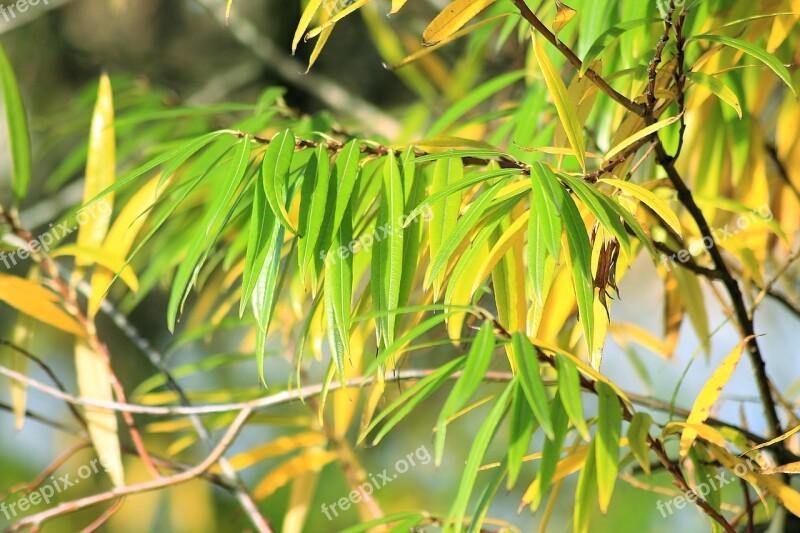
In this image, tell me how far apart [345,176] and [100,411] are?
16.1 inches

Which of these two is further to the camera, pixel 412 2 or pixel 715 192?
pixel 412 2

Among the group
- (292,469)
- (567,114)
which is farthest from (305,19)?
(292,469)

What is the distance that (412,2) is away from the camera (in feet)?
5.13

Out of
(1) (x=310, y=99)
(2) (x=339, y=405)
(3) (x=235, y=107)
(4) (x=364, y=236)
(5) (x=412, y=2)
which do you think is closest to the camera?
(4) (x=364, y=236)

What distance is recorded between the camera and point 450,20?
15.6 inches

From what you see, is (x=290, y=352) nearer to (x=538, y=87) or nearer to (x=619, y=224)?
(x=538, y=87)

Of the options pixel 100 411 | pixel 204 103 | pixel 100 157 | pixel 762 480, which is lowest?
pixel 762 480

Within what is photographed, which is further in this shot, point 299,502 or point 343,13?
point 299,502

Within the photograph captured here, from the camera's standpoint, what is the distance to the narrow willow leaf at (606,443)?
0.37 m

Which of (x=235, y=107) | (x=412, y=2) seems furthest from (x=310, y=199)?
(x=412, y=2)

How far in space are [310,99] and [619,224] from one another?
1386 mm

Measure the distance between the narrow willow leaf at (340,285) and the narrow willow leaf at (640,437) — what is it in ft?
0.47

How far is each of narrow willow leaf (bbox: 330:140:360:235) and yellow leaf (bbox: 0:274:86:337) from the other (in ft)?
1.17

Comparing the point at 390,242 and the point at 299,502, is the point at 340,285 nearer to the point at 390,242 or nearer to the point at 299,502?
the point at 390,242
